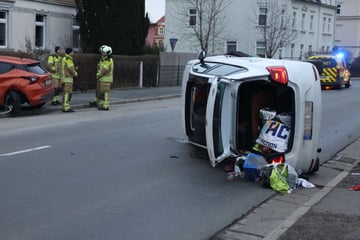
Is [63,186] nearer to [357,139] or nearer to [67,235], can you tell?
[67,235]

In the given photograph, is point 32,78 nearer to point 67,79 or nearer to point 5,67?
point 5,67

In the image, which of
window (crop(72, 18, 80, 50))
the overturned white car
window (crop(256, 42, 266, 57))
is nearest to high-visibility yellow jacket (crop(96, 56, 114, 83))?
the overturned white car

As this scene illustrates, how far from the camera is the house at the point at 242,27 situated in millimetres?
48656

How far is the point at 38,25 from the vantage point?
27.7 m

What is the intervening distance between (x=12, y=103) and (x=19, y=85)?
21.2 inches

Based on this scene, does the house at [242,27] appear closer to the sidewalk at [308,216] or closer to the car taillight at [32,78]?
the car taillight at [32,78]

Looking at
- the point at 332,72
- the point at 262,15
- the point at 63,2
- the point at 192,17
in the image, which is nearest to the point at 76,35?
the point at 63,2

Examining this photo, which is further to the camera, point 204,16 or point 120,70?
point 204,16

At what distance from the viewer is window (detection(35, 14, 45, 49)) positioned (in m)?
27.7

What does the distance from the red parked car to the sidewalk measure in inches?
373

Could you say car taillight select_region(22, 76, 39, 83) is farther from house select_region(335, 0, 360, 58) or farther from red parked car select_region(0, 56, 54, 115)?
house select_region(335, 0, 360, 58)

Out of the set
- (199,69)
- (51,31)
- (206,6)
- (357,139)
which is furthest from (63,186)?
(206,6)

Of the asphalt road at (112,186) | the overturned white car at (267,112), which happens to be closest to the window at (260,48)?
the asphalt road at (112,186)

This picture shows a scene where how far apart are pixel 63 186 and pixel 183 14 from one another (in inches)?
1781
